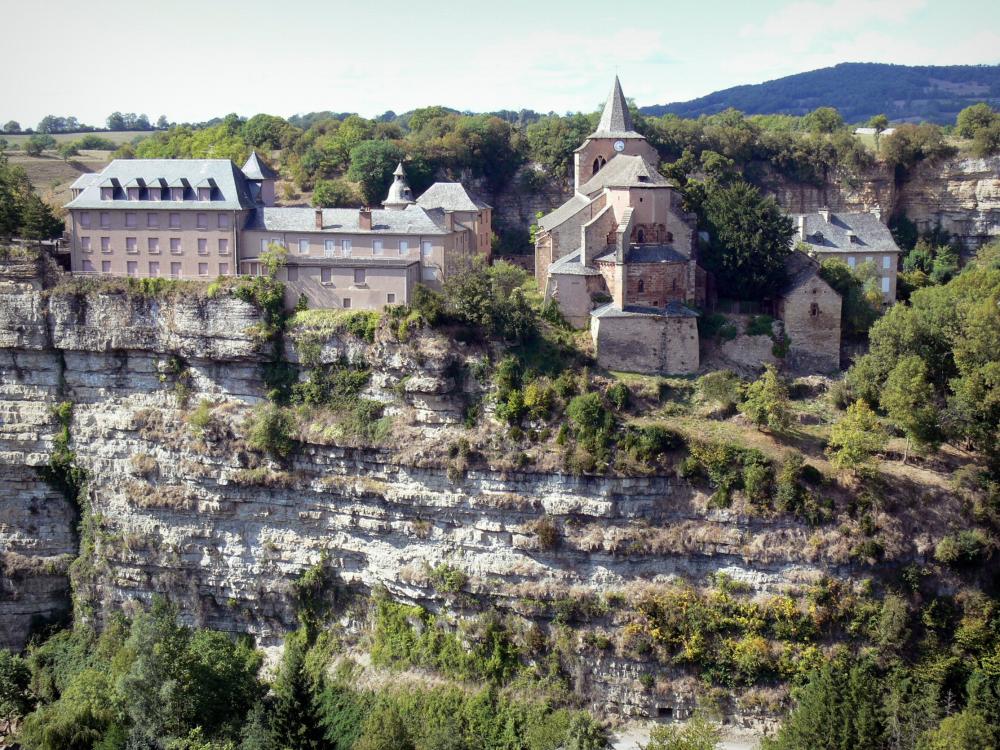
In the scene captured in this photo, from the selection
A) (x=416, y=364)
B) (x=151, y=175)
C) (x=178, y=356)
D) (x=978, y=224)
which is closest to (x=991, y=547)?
(x=416, y=364)

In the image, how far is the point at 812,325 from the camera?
4728cm

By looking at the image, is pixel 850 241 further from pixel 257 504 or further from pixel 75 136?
pixel 75 136

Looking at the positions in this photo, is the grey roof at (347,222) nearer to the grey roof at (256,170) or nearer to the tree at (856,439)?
the grey roof at (256,170)

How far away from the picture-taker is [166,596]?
4644 centimetres

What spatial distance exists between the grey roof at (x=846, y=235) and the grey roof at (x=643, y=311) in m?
12.6

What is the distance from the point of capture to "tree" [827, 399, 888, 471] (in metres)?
39.4

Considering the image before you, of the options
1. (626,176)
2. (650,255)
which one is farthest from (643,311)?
(626,176)

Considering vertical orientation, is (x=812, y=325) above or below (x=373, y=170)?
below

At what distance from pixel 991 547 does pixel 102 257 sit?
39.7m

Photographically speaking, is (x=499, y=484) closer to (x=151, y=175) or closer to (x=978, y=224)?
(x=151, y=175)

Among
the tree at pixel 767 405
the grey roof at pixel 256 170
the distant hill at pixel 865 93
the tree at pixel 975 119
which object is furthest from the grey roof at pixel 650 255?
the distant hill at pixel 865 93

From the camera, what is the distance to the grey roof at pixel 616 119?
5481cm

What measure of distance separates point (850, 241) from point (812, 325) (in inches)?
397

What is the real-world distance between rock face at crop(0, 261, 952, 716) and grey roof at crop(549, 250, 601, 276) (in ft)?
21.2
